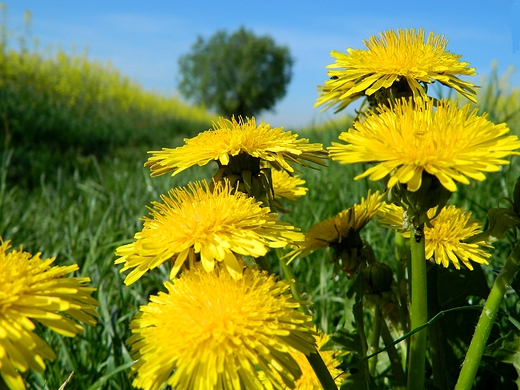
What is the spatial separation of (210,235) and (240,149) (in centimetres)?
23

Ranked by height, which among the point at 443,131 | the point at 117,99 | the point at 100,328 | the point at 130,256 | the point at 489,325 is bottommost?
the point at 100,328

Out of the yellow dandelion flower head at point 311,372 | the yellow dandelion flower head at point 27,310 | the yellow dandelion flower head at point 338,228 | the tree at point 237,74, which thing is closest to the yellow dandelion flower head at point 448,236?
the yellow dandelion flower head at point 338,228

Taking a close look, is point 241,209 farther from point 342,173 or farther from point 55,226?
point 342,173

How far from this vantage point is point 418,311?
0.90m

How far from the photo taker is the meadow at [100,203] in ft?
5.24

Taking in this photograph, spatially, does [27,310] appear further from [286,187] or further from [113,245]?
[113,245]

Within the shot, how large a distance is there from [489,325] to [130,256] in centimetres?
62

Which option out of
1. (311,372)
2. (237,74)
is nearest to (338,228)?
(311,372)

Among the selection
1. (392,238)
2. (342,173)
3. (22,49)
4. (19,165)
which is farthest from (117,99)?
(392,238)

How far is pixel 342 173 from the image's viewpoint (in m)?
3.94

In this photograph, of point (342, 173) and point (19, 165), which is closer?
point (342, 173)

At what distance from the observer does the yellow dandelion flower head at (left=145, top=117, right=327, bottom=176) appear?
987 millimetres

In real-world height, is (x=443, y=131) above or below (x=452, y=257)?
above

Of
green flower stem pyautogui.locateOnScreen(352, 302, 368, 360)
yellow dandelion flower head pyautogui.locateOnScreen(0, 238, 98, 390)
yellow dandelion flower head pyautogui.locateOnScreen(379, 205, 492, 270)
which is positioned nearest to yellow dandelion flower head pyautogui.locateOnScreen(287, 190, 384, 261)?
yellow dandelion flower head pyautogui.locateOnScreen(379, 205, 492, 270)
